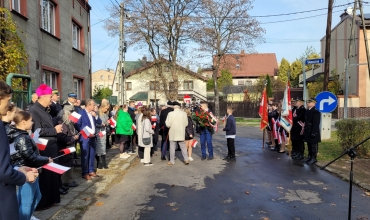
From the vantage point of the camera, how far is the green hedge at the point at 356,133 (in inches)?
413

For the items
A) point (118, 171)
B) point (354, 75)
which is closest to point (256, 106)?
point (354, 75)

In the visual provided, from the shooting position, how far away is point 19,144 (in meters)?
3.94

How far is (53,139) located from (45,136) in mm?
179

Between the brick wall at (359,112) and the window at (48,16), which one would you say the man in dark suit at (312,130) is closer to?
the window at (48,16)

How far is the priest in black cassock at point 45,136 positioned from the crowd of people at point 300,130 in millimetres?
7506

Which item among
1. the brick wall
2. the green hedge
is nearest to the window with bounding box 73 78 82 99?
the green hedge

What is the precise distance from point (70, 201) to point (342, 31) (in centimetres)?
4477

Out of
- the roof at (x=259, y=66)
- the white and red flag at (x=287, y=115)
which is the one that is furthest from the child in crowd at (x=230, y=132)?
the roof at (x=259, y=66)

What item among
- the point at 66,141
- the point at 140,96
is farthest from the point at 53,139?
the point at 140,96

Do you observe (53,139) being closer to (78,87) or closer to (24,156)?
(24,156)

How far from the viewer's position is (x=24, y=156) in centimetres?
396

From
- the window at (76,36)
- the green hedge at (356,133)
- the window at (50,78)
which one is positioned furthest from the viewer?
the window at (76,36)

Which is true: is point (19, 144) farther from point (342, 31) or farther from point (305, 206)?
point (342, 31)

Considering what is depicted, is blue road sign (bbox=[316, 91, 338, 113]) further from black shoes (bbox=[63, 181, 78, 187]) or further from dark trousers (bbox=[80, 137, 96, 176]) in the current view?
black shoes (bbox=[63, 181, 78, 187])
